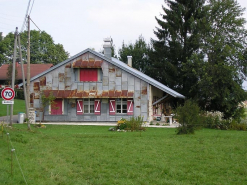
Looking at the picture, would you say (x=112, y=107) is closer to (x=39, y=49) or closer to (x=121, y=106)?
(x=121, y=106)

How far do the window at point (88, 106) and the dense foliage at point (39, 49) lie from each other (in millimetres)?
37134

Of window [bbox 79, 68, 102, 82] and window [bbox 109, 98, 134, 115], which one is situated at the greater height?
window [bbox 79, 68, 102, 82]

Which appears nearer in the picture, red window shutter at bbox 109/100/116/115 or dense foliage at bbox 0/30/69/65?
red window shutter at bbox 109/100/116/115

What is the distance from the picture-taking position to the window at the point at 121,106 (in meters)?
28.3

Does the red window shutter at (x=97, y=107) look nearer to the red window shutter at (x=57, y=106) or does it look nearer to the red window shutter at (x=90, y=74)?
the red window shutter at (x=90, y=74)

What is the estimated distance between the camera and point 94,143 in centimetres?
1291

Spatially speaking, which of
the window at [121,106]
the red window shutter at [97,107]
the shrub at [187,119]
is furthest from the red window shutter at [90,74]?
the shrub at [187,119]

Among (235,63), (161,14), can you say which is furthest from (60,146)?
(161,14)

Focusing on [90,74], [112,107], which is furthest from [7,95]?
[112,107]

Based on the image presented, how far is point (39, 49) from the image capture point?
219 feet

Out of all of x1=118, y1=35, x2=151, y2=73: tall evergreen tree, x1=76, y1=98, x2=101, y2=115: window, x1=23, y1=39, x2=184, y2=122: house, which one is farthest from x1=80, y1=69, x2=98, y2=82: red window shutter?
x1=118, y1=35, x2=151, y2=73: tall evergreen tree

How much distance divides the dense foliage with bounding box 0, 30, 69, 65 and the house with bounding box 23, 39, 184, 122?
119 ft

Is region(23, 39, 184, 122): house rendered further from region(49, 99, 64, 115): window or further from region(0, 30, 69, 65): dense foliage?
region(0, 30, 69, 65): dense foliage

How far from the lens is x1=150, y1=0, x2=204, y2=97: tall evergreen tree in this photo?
38906 mm
